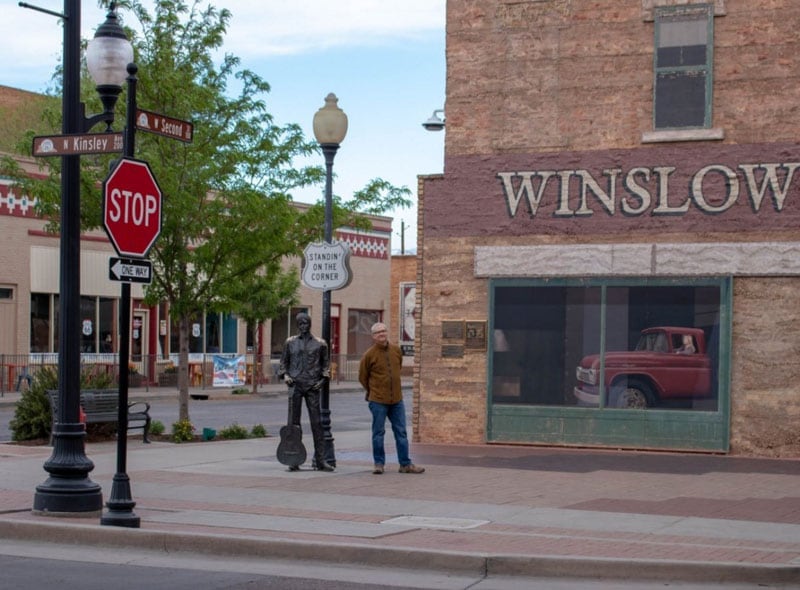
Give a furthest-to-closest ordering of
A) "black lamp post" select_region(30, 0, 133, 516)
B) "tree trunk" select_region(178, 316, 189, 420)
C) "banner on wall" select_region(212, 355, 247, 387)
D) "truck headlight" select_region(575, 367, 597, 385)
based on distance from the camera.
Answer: "banner on wall" select_region(212, 355, 247, 387) → "tree trunk" select_region(178, 316, 189, 420) → "truck headlight" select_region(575, 367, 597, 385) → "black lamp post" select_region(30, 0, 133, 516)

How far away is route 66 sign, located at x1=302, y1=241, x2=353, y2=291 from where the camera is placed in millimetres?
16766

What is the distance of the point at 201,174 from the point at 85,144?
10008 mm

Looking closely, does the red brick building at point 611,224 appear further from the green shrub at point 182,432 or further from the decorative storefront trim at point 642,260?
the green shrub at point 182,432

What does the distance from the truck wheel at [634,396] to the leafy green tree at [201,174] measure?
21.7 feet

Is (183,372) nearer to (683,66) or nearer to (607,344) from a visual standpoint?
(607,344)

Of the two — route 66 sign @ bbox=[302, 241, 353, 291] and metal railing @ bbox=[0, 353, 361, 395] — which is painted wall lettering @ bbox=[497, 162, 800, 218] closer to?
route 66 sign @ bbox=[302, 241, 353, 291]

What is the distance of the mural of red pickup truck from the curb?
31.2 feet

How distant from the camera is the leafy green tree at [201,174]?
71.1ft

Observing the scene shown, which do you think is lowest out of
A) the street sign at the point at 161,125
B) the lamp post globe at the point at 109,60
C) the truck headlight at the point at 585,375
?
the truck headlight at the point at 585,375

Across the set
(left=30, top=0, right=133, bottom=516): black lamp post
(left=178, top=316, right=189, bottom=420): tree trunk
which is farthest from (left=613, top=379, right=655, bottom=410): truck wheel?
(left=30, top=0, right=133, bottom=516): black lamp post

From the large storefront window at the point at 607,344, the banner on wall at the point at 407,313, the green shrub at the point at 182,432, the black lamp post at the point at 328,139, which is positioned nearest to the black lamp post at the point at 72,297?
the black lamp post at the point at 328,139

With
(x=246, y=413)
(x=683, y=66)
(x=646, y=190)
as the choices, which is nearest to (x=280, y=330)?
(x=246, y=413)

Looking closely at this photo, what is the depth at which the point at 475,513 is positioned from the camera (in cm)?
1231

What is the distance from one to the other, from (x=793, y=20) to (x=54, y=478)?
12.1m
